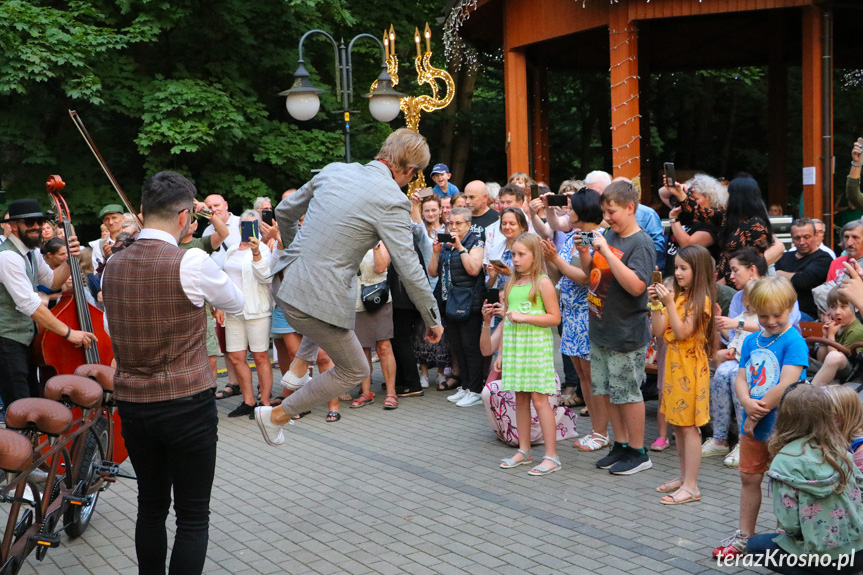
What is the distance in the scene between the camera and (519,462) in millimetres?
6492

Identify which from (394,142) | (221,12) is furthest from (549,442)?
(221,12)

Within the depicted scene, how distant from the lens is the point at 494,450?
7.02m

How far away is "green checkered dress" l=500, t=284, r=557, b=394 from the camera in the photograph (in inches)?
249

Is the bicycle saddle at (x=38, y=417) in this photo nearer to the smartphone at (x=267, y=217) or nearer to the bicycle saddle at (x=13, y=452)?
the bicycle saddle at (x=13, y=452)

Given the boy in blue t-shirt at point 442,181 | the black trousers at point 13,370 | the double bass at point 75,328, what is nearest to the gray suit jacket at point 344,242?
the double bass at point 75,328

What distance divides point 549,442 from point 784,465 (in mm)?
2670

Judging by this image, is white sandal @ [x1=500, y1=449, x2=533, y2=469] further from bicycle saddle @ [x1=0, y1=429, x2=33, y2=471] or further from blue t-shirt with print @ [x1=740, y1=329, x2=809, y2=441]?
bicycle saddle @ [x1=0, y1=429, x2=33, y2=471]

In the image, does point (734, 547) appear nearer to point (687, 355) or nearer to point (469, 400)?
point (687, 355)

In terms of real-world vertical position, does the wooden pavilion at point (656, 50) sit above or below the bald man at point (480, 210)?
above

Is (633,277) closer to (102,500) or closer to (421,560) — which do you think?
(421,560)

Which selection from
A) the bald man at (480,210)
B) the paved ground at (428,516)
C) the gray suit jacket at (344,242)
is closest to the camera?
the paved ground at (428,516)

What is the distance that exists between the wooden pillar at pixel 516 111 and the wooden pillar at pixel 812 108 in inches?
173

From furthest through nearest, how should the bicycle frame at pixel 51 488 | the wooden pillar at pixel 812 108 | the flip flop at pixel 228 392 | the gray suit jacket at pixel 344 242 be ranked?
the wooden pillar at pixel 812 108 → the flip flop at pixel 228 392 → the gray suit jacket at pixel 344 242 → the bicycle frame at pixel 51 488

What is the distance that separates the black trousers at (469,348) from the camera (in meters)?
Result: 8.66
